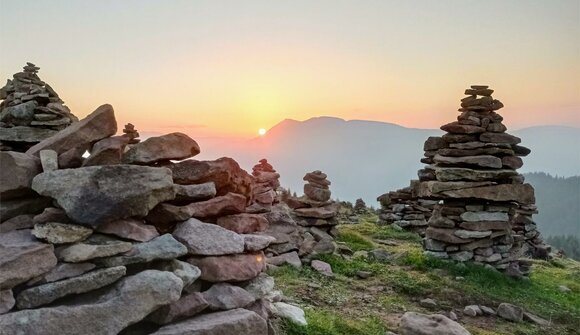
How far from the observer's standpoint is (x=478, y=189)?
12.9 m

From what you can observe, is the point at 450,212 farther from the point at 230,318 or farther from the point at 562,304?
the point at 230,318

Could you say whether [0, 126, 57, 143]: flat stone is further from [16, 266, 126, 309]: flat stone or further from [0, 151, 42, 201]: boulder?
[16, 266, 126, 309]: flat stone

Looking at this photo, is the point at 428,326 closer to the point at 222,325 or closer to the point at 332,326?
the point at 332,326

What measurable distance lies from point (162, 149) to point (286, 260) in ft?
19.3

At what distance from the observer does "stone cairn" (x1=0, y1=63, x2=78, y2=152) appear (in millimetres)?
12641

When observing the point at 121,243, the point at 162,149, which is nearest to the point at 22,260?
the point at 121,243

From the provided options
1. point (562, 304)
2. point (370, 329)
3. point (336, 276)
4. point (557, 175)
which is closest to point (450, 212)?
point (562, 304)

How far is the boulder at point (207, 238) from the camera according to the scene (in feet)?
19.6

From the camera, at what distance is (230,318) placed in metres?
5.73

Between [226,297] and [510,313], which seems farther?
[510,313]

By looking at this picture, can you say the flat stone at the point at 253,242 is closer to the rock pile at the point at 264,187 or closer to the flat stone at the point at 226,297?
the flat stone at the point at 226,297

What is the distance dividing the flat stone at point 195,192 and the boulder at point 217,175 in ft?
0.64

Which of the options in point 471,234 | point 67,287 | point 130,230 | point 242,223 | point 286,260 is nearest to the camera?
point 67,287

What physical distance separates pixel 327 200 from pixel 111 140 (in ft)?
30.0
